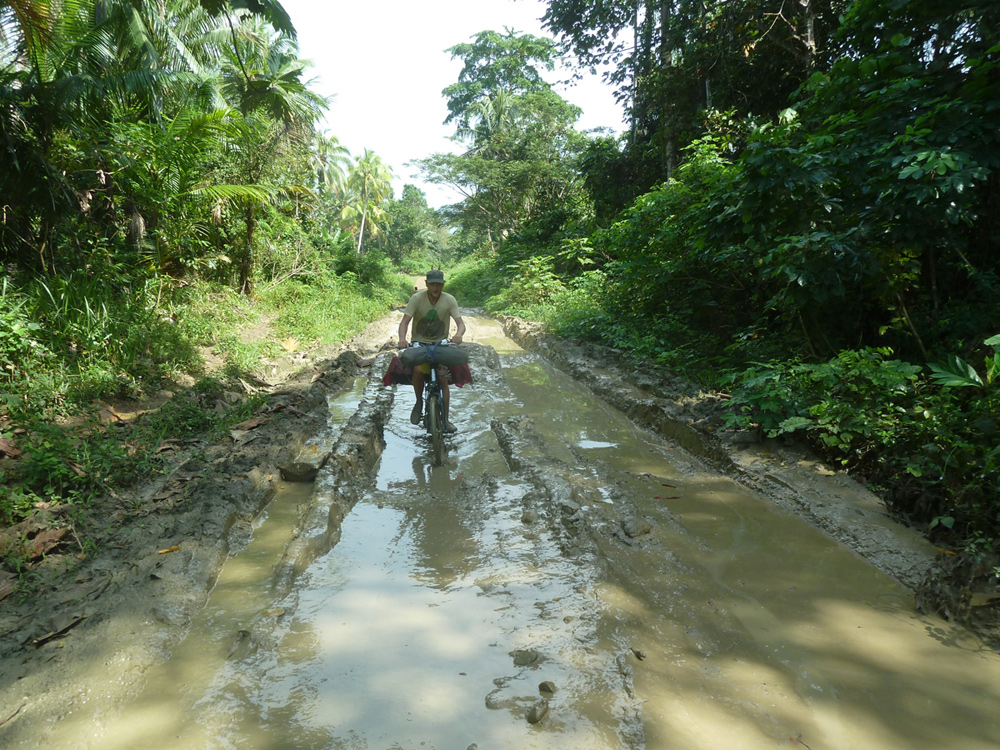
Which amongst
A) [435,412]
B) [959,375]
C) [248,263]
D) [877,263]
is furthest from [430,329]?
[248,263]

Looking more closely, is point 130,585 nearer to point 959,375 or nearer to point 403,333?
point 403,333

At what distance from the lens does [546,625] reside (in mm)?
3096

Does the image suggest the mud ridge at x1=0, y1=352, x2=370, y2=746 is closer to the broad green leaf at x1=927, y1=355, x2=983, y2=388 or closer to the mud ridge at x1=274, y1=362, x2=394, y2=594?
the mud ridge at x1=274, y1=362, x2=394, y2=594

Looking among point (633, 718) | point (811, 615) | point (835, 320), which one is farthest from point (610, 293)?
point (633, 718)

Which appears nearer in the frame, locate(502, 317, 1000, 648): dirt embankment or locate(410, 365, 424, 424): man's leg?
locate(502, 317, 1000, 648): dirt embankment

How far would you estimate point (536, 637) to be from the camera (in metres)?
2.99

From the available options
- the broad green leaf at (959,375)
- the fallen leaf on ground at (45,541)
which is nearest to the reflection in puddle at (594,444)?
the broad green leaf at (959,375)

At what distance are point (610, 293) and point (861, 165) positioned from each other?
8292 millimetres

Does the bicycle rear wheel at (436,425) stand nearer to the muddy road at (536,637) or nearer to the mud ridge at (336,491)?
the mud ridge at (336,491)

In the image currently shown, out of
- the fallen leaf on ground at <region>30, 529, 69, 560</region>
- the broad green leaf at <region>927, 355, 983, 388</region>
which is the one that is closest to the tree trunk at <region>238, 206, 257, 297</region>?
the fallen leaf on ground at <region>30, 529, 69, 560</region>

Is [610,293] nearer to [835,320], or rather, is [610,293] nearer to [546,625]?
[835,320]

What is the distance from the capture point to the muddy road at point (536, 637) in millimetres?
2387

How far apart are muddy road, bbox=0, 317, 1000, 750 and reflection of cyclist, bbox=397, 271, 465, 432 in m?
1.44

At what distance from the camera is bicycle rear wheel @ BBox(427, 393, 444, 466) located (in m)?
5.98
